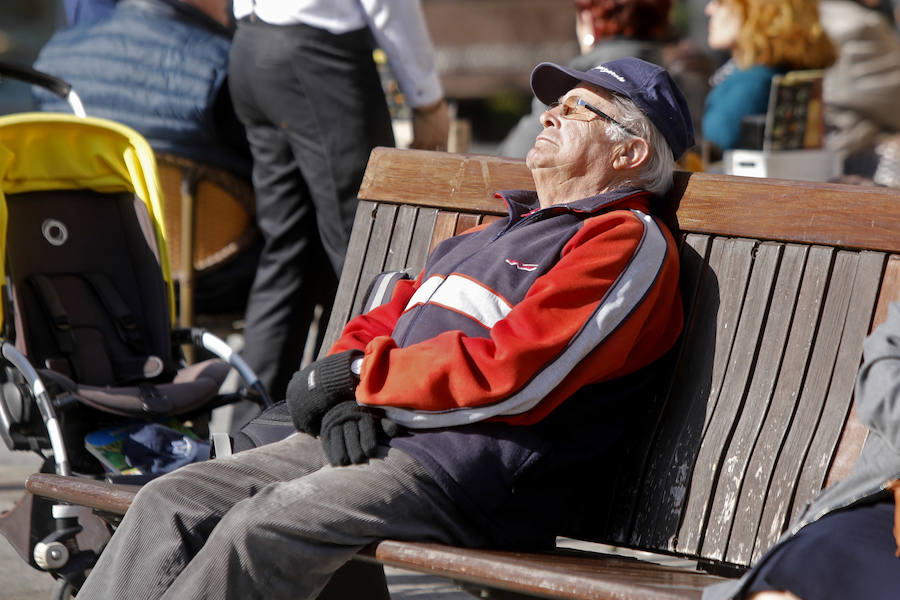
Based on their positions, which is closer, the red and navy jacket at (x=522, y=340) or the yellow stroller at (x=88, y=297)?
the red and navy jacket at (x=522, y=340)

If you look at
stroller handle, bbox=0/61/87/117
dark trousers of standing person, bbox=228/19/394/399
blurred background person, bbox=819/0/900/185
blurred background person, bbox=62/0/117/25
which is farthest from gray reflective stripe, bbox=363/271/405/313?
blurred background person, bbox=819/0/900/185

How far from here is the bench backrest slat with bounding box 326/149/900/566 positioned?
2.65m

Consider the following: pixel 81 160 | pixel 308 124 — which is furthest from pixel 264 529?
pixel 308 124

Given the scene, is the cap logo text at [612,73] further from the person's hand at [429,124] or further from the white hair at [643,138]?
the person's hand at [429,124]

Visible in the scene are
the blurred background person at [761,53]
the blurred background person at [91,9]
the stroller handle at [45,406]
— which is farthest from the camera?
the blurred background person at [91,9]

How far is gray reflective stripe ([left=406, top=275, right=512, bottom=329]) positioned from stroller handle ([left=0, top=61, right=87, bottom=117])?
177cm

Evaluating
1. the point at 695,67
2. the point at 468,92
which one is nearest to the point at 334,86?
the point at 695,67

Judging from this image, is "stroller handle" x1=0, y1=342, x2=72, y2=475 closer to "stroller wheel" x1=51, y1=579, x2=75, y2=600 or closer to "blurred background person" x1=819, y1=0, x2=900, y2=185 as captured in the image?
"stroller wheel" x1=51, y1=579, x2=75, y2=600

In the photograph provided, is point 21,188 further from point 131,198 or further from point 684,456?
point 684,456

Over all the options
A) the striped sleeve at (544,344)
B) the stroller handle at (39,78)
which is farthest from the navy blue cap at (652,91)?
the stroller handle at (39,78)

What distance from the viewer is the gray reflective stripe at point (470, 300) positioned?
2742 mm

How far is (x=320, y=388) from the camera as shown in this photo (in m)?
2.79

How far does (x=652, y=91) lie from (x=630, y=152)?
5.7 inches

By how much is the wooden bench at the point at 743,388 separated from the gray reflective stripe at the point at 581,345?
8.8 inches
